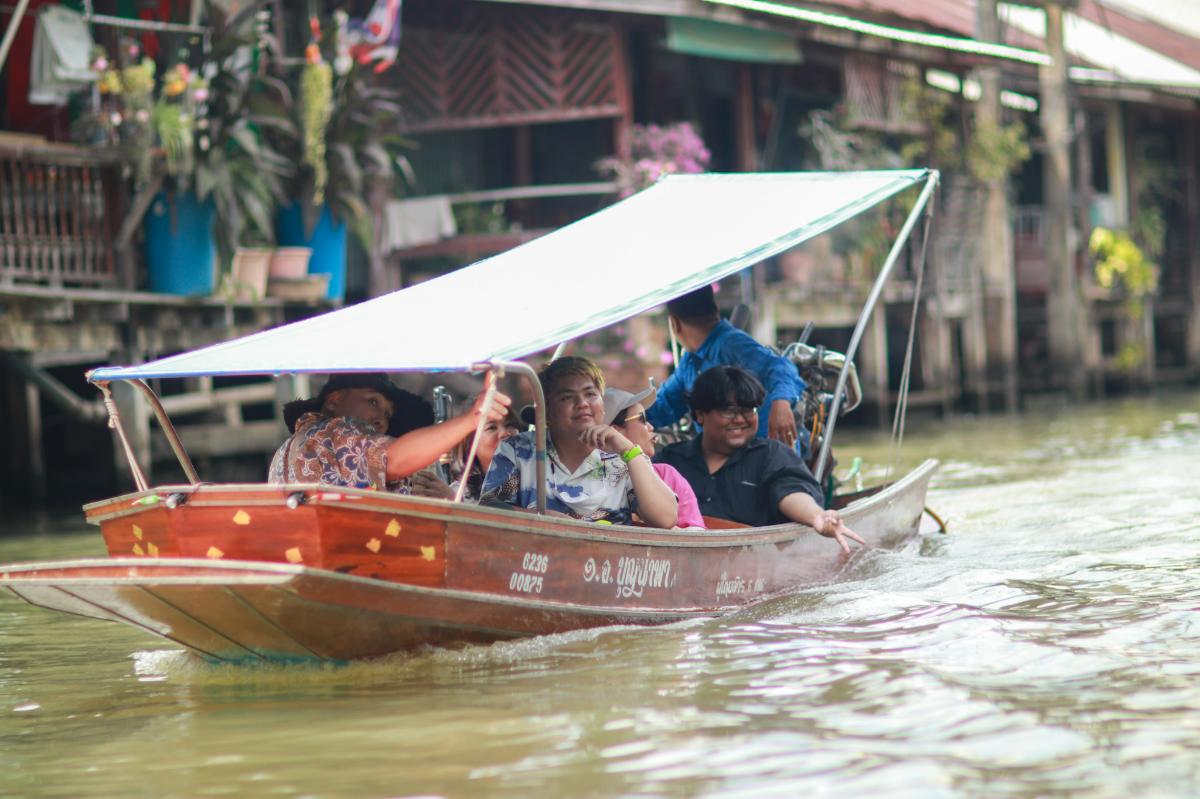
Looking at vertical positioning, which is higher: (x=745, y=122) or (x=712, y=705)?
(x=745, y=122)

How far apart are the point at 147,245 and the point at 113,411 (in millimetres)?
5488

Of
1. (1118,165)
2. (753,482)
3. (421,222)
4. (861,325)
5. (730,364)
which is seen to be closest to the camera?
(753,482)

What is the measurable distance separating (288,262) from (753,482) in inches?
219

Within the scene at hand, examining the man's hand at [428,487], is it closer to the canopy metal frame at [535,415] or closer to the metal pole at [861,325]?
the canopy metal frame at [535,415]

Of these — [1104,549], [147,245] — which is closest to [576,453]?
[1104,549]

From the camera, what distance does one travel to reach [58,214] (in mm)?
10719

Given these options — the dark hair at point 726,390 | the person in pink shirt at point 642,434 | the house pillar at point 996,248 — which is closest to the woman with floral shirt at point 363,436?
the person in pink shirt at point 642,434

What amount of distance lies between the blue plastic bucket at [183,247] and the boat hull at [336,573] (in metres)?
5.40

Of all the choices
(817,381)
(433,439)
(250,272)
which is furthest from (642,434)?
(250,272)

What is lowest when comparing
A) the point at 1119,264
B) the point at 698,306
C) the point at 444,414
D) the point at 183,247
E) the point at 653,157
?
the point at 444,414

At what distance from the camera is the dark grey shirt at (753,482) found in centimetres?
654

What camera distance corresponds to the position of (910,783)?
152 inches

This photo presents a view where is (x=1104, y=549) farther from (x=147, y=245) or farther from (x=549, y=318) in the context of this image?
(x=147, y=245)

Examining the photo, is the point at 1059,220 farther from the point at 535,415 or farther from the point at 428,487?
the point at 535,415
